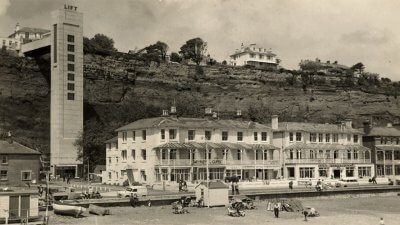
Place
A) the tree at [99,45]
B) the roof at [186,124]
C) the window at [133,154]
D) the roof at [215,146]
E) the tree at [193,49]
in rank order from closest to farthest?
1. the roof at [215,146]
2. the roof at [186,124]
3. the window at [133,154]
4. the tree at [99,45]
5. the tree at [193,49]

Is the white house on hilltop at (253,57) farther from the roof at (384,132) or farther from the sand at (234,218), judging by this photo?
the sand at (234,218)

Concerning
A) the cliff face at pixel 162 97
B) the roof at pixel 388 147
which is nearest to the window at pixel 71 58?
the cliff face at pixel 162 97

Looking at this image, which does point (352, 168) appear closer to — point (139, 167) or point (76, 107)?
point (139, 167)

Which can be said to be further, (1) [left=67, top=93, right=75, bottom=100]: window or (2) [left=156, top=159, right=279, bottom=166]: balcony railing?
(1) [left=67, top=93, right=75, bottom=100]: window

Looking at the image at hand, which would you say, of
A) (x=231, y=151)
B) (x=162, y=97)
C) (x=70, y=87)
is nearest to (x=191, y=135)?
(x=231, y=151)

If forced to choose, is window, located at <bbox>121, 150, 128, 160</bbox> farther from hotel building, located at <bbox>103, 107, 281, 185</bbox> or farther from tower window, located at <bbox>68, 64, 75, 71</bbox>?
tower window, located at <bbox>68, 64, 75, 71</bbox>

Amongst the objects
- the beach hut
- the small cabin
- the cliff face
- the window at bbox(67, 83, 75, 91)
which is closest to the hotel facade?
the beach hut

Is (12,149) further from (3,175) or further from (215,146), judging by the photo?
(215,146)
